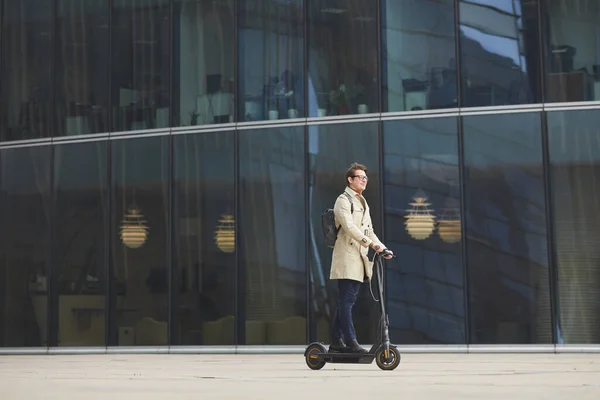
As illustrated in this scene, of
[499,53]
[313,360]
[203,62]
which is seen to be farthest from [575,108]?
[313,360]

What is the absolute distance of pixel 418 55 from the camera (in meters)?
15.6

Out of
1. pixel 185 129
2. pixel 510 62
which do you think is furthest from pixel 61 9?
pixel 510 62

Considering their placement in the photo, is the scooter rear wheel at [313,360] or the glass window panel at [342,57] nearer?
the scooter rear wheel at [313,360]

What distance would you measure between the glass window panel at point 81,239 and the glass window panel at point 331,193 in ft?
11.8

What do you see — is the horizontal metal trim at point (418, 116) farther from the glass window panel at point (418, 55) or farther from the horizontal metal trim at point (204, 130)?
the horizontal metal trim at point (204, 130)

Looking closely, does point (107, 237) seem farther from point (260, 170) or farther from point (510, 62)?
point (510, 62)

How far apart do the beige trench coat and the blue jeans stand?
10cm

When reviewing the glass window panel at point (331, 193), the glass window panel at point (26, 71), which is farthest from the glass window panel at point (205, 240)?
the glass window panel at point (26, 71)

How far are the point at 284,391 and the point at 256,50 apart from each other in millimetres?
9062

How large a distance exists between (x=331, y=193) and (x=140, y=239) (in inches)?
130

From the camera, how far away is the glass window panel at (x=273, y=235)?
625 inches

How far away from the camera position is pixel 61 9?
18.1 metres

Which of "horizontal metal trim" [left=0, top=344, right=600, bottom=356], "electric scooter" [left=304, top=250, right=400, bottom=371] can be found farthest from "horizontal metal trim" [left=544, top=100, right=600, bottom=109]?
"electric scooter" [left=304, top=250, right=400, bottom=371]

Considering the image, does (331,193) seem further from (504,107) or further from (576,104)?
(576,104)
